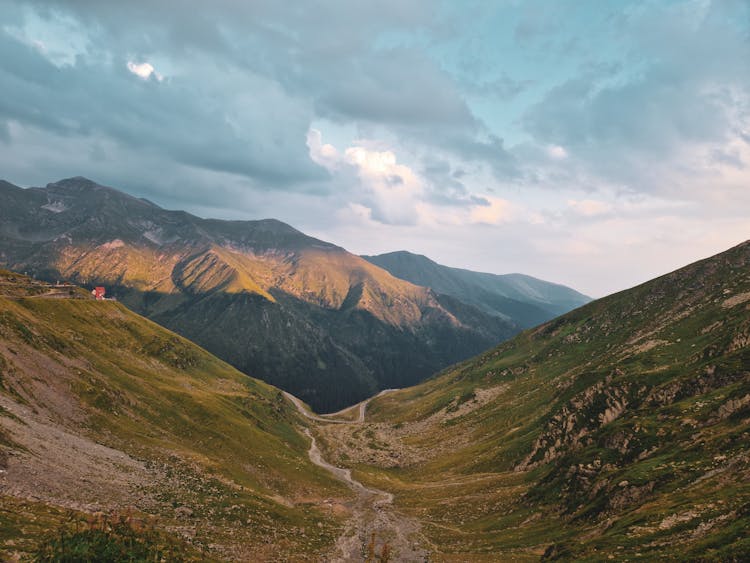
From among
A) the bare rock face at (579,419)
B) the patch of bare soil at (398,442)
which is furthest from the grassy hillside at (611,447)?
the patch of bare soil at (398,442)

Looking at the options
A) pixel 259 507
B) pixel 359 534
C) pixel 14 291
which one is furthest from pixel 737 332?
pixel 14 291

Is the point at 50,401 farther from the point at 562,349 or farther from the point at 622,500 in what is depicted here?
the point at 562,349

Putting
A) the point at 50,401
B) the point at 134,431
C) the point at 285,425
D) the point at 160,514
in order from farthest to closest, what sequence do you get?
1. the point at 285,425
2. the point at 134,431
3. the point at 50,401
4. the point at 160,514

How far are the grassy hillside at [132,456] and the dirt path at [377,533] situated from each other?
12.8 feet

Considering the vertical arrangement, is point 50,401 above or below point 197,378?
above

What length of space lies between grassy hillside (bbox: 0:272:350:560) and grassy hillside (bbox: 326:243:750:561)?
2961 cm

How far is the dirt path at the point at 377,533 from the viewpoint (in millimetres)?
66125

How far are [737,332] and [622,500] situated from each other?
68627 millimetres

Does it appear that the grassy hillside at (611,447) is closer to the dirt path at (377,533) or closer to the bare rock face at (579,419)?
the bare rock face at (579,419)

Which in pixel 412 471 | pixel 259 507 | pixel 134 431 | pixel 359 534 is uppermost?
pixel 134 431

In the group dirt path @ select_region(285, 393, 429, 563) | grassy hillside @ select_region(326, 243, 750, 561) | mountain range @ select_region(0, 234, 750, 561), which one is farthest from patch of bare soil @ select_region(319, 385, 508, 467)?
dirt path @ select_region(285, 393, 429, 563)

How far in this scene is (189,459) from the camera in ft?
263

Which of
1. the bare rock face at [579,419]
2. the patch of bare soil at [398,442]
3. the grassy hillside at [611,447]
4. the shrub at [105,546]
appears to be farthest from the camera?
the patch of bare soil at [398,442]

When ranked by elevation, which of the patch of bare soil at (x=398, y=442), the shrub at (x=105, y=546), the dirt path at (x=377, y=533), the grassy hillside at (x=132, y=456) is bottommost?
the patch of bare soil at (x=398, y=442)
